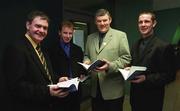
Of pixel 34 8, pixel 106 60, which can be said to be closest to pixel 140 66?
pixel 106 60

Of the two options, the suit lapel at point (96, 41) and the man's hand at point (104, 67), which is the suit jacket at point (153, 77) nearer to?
the man's hand at point (104, 67)

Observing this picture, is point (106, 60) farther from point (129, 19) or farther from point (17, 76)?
point (129, 19)

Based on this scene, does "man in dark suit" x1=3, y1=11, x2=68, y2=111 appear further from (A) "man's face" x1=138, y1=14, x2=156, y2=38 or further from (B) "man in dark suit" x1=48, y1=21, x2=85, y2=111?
(A) "man's face" x1=138, y1=14, x2=156, y2=38

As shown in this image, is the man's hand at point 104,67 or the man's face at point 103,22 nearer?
the man's hand at point 104,67

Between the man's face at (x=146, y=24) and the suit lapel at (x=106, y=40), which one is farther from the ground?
the man's face at (x=146, y=24)

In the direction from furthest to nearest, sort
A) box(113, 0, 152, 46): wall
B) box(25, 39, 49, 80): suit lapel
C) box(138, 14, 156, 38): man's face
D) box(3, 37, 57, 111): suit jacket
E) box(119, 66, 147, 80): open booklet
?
box(113, 0, 152, 46): wall
box(138, 14, 156, 38): man's face
box(119, 66, 147, 80): open booklet
box(25, 39, 49, 80): suit lapel
box(3, 37, 57, 111): suit jacket

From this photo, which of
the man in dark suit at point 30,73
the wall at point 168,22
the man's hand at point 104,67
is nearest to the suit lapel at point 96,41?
the man's hand at point 104,67

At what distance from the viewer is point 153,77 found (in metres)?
2.65

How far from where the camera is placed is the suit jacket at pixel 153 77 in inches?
105

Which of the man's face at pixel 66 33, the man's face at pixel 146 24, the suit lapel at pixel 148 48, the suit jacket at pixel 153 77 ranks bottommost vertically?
the suit jacket at pixel 153 77

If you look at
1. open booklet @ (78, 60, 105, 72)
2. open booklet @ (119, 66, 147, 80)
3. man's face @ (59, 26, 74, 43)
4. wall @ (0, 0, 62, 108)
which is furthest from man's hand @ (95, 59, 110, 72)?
wall @ (0, 0, 62, 108)

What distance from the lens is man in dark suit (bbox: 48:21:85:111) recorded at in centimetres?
302

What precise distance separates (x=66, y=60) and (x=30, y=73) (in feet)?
2.82

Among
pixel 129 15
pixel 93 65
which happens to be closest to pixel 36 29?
pixel 93 65
